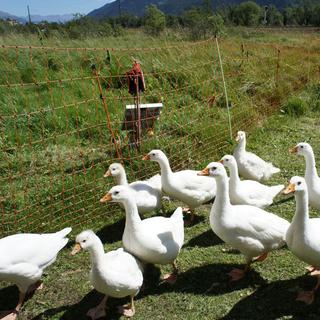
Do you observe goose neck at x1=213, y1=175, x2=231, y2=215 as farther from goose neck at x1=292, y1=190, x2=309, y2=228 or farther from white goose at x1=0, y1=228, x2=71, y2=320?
white goose at x1=0, y1=228, x2=71, y2=320

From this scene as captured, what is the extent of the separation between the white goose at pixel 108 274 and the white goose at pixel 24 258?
0.53 m

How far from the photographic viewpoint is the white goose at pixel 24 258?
11.7 ft

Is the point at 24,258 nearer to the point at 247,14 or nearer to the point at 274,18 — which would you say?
the point at 247,14

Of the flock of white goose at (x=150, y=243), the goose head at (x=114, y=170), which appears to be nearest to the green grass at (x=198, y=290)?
the flock of white goose at (x=150, y=243)

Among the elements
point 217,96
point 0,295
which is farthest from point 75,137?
point 0,295

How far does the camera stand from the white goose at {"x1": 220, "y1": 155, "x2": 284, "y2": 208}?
483 cm

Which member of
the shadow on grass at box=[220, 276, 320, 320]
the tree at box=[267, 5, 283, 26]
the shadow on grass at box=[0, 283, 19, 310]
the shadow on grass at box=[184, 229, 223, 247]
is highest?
the tree at box=[267, 5, 283, 26]

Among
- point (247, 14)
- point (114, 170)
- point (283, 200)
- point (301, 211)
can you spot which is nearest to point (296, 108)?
point (283, 200)

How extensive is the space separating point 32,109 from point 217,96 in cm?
395

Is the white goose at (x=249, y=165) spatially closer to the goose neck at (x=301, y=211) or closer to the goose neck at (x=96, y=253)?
the goose neck at (x=301, y=211)

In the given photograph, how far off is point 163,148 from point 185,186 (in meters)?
1.73

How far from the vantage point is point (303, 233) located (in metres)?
3.51

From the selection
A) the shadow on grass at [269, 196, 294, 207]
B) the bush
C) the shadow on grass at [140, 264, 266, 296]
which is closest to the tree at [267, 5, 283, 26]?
the bush

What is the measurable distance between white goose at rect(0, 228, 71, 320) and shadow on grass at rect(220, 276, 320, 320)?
1.69 m
